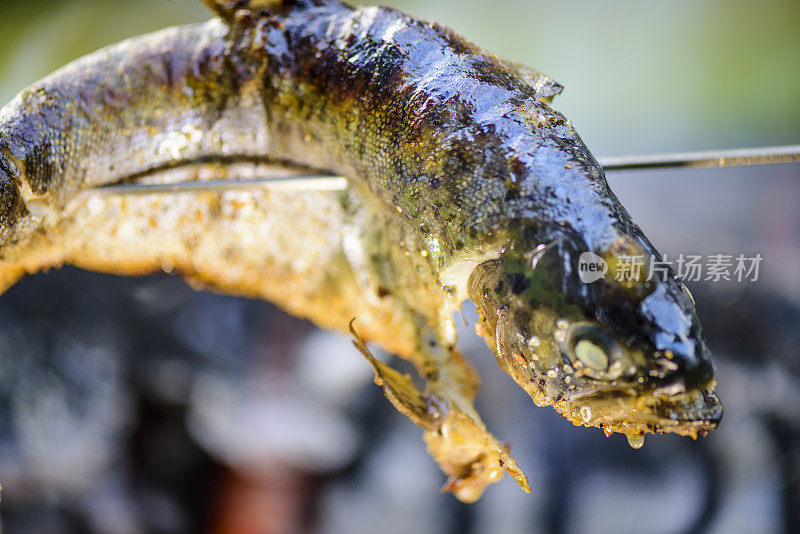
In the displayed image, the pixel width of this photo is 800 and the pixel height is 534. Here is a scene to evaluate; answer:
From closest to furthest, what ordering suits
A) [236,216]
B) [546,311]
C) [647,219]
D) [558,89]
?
[546,311] < [558,89] < [236,216] < [647,219]

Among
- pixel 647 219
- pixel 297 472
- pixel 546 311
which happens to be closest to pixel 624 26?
pixel 647 219

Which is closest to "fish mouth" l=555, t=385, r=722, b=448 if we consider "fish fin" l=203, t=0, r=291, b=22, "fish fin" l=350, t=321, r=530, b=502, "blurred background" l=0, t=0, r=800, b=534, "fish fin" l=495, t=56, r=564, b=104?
"fish fin" l=350, t=321, r=530, b=502

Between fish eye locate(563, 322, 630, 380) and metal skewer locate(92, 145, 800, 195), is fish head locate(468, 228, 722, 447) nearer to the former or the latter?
fish eye locate(563, 322, 630, 380)

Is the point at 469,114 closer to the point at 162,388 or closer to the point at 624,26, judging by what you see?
the point at 624,26

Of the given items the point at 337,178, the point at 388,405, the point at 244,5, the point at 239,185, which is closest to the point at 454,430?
the point at 337,178

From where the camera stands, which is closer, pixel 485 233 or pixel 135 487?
pixel 485 233

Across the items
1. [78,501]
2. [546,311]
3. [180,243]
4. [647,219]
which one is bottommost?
[78,501]

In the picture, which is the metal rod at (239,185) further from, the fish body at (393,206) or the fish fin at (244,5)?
the fish fin at (244,5)

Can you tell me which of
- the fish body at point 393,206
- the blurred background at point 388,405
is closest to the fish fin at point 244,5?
the fish body at point 393,206
